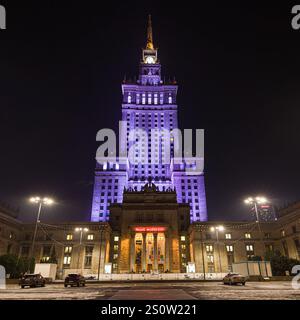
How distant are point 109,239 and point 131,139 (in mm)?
66616

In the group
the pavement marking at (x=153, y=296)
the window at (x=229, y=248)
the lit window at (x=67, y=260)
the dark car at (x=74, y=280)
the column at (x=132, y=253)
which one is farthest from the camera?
the column at (x=132, y=253)

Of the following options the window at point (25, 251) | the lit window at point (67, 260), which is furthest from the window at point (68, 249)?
the window at point (25, 251)

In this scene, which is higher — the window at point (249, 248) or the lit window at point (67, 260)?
the window at point (249, 248)

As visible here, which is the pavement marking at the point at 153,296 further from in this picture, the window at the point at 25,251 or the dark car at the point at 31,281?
the window at the point at 25,251

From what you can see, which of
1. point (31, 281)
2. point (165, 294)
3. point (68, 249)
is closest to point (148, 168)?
point (68, 249)

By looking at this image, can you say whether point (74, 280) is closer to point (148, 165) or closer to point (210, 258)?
point (210, 258)

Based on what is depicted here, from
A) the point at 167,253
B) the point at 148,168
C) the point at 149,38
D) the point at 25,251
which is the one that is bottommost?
the point at 25,251

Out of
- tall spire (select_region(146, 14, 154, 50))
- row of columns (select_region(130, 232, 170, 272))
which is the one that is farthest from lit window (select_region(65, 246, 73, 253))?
tall spire (select_region(146, 14, 154, 50))

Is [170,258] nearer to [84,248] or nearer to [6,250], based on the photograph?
[84,248]

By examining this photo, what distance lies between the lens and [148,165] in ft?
441

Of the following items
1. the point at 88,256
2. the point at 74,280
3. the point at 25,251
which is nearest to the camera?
the point at 74,280

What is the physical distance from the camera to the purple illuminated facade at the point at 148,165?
119250mm

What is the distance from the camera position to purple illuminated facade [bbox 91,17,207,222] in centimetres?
11925

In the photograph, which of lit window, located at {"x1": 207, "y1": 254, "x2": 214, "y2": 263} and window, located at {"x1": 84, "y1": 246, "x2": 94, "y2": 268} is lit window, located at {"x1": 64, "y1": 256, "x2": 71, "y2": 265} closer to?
window, located at {"x1": 84, "y1": 246, "x2": 94, "y2": 268}
